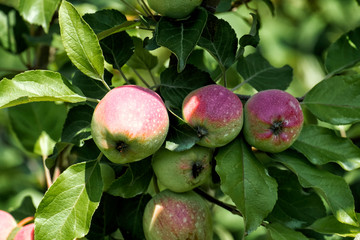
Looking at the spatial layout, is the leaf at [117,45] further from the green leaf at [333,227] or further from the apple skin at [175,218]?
the green leaf at [333,227]

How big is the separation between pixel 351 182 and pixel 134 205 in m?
0.75

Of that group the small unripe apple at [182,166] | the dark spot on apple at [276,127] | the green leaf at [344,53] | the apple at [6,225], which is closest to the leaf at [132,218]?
the small unripe apple at [182,166]

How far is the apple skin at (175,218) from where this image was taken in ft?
3.12

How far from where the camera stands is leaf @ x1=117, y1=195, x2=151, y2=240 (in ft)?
3.42

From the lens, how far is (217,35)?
38.6 inches

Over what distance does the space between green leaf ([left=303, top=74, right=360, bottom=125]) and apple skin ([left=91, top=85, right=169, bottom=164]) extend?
35 centimetres

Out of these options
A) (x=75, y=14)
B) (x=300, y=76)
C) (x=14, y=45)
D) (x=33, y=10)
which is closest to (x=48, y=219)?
(x=75, y=14)

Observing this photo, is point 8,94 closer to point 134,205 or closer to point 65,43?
point 65,43

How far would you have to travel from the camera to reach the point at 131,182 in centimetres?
95

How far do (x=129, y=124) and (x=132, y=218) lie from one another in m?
0.33

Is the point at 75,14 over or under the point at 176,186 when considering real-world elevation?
over

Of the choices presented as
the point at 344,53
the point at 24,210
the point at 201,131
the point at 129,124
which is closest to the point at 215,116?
the point at 201,131

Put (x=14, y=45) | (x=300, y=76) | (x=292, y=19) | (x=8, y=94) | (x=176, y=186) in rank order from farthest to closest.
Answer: (x=292, y=19)
(x=300, y=76)
(x=14, y=45)
(x=176, y=186)
(x=8, y=94)

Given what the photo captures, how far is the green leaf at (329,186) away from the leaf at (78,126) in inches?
14.7
